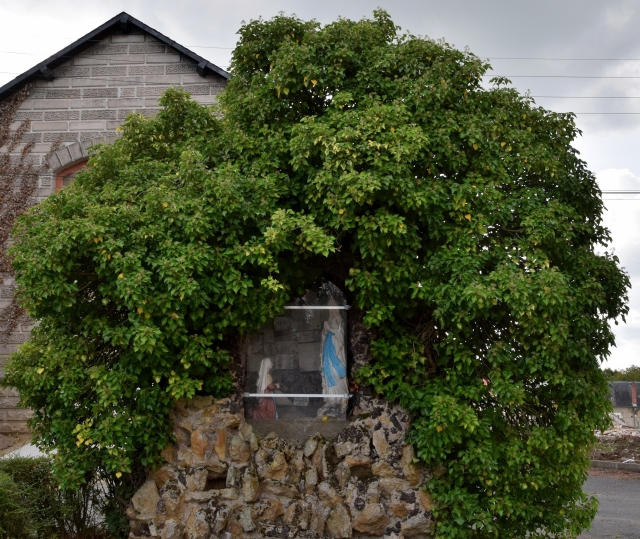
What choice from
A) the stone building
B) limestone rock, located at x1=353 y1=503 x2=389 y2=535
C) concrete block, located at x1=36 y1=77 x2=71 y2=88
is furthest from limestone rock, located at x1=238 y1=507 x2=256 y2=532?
concrete block, located at x1=36 y1=77 x2=71 y2=88

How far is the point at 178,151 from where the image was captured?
9.54 metres

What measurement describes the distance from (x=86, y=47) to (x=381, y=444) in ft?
36.3

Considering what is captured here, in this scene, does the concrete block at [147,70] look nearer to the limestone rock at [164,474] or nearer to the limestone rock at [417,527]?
the limestone rock at [164,474]

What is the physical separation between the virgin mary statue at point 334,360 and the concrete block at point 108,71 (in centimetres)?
856

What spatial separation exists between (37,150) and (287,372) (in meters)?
8.61

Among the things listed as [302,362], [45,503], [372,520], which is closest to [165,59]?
[302,362]

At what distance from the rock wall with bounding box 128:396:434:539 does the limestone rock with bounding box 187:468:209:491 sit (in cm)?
1

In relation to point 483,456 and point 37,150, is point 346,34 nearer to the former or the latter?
point 483,456

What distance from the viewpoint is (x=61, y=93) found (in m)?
15.1

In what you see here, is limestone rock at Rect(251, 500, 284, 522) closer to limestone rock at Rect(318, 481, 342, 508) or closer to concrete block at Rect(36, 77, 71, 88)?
limestone rock at Rect(318, 481, 342, 508)

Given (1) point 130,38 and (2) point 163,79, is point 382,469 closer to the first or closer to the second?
(2) point 163,79

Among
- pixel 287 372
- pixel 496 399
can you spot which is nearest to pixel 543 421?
pixel 496 399

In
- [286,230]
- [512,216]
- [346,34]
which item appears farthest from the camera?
[346,34]

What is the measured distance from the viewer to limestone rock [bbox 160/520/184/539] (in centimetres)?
843
